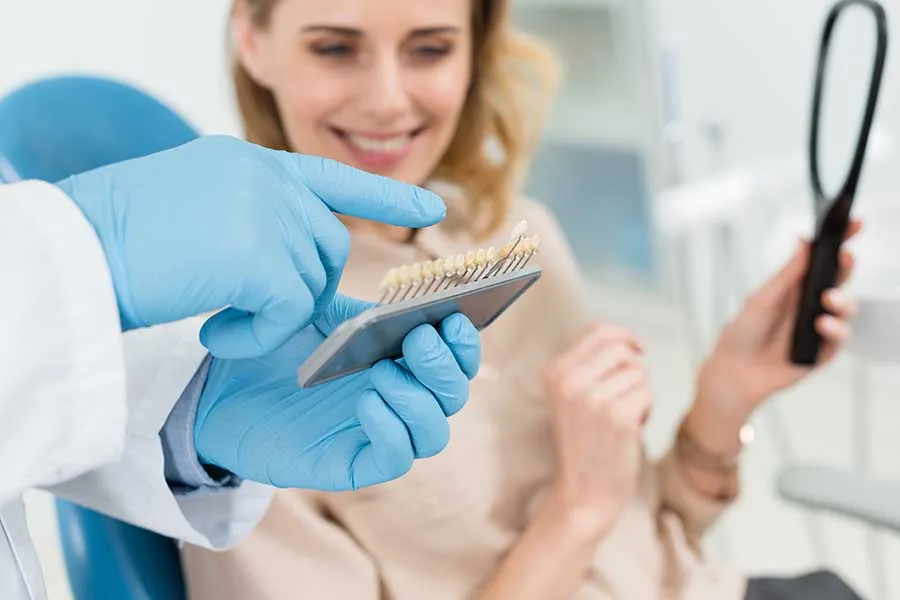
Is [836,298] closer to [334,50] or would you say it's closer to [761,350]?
[761,350]

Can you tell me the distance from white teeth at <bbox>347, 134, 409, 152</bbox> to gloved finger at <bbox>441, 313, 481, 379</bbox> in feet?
1.04

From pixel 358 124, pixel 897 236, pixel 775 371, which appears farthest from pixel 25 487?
pixel 897 236

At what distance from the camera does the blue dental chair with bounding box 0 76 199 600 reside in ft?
2.08

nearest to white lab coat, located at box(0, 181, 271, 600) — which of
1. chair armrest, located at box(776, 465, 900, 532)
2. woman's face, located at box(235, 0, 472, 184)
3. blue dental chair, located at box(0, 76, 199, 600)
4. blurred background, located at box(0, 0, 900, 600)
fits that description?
blue dental chair, located at box(0, 76, 199, 600)

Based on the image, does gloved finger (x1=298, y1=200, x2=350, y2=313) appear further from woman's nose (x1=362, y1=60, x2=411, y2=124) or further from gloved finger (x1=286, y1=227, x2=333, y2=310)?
woman's nose (x1=362, y1=60, x2=411, y2=124)

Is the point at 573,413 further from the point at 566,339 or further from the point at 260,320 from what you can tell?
the point at 260,320

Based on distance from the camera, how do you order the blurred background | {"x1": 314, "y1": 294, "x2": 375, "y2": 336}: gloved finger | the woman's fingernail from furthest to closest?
the blurred background, the woman's fingernail, {"x1": 314, "y1": 294, "x2": 375, "y2": 336}: gloved finger

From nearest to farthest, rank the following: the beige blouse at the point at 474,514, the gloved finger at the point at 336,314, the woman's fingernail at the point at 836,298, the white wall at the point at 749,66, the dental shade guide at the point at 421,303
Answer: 1. the dental shade guide at the point at 421,303
2. the gloved finger at the point at 336,314
3. the beige blouse at the point at 474,514
4. the woman's fingernail at the point at 836,298
5. the white wall at the point at 749,66

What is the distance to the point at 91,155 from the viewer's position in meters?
0.68

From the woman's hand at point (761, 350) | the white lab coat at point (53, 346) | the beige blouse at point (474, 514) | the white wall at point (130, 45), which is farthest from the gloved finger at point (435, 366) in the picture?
the white wall at point (130, 45)

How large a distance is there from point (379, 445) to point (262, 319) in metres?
0.10

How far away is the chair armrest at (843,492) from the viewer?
30.0 inches

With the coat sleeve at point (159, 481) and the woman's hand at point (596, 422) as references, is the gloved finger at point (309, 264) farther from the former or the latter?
the woman's hand at point (596, 422)

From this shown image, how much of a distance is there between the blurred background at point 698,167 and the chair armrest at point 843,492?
0.19m
